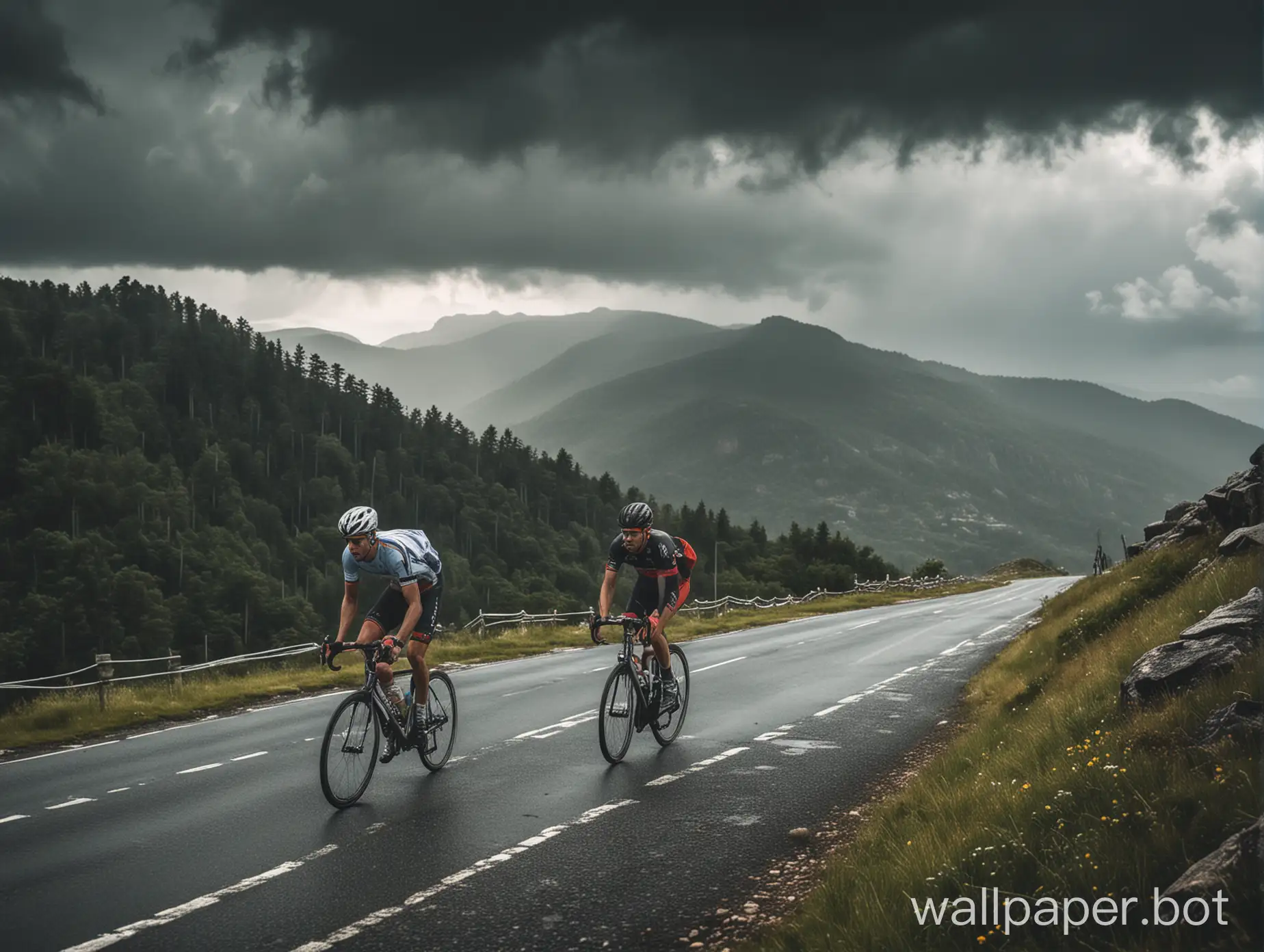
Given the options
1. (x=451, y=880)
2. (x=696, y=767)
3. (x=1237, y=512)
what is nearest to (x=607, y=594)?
(x=696, y=767)

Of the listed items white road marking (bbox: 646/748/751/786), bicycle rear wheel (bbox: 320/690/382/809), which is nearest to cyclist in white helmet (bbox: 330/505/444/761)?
bicycle rear wheel (bbox: 320/690/382/809)

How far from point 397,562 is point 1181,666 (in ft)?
19.8

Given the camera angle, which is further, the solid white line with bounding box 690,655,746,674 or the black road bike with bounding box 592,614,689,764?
the solid white line with bounding box 690,655,746,674

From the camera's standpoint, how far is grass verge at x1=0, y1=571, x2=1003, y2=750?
12.6 metres

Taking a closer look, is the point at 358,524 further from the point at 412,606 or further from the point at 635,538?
the point at 635,538

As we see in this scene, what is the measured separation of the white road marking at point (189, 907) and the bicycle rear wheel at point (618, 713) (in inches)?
121

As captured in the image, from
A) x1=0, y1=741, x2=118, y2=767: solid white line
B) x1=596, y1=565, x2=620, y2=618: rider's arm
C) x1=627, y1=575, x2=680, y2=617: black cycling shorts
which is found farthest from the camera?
x1=0, y1=741, x2=118, y2=767: solid white line

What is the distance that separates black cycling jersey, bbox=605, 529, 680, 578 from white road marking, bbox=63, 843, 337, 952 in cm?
381

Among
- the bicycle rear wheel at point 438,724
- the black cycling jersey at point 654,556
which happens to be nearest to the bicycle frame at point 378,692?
the bicycle rear wheel at point 438,724

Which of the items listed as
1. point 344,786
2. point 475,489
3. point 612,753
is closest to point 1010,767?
point 612,753

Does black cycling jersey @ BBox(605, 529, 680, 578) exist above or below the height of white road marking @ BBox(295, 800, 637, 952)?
above

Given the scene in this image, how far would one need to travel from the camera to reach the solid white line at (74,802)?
816 centimetres

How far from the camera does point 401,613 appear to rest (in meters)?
8.82

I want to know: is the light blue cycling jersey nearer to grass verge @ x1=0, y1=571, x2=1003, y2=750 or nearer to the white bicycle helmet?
the white bicycle helmet
